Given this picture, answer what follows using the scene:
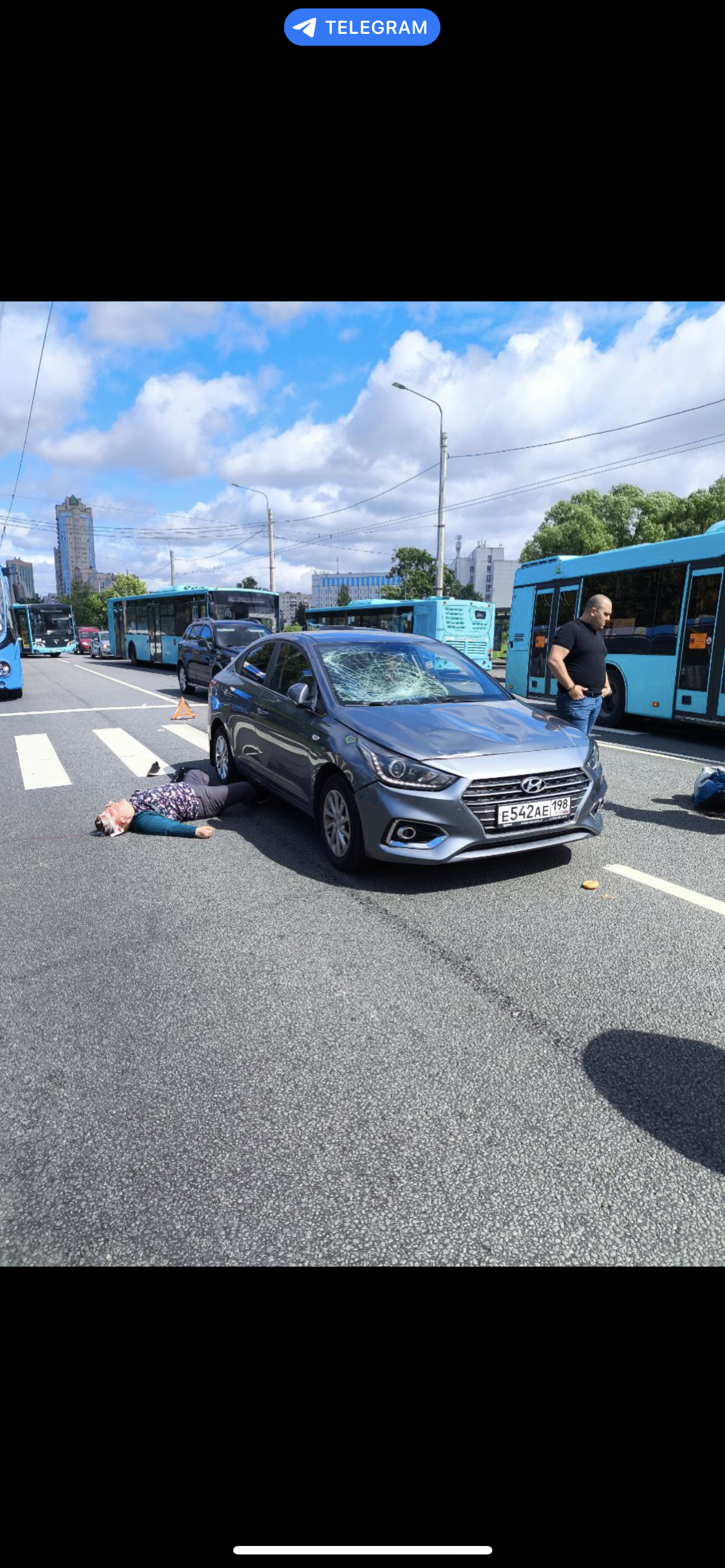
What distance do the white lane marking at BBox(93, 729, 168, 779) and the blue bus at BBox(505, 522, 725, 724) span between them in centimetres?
507

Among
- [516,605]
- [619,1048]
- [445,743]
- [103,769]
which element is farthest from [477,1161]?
[516,605]

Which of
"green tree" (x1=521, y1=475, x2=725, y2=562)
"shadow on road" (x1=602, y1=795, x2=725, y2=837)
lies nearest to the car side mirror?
"shadow on road" (x1=602, y1=795, x2=725, y2=837)

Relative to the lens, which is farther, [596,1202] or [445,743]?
[445,743]

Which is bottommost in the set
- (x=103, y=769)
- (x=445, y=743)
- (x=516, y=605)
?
(x=103, y=769)

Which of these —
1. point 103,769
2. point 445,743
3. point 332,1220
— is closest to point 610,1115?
point 332,1220

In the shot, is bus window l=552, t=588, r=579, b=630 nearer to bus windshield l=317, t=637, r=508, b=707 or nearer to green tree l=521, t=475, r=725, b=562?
bus windshield l=317, t=637, r=508, b=707

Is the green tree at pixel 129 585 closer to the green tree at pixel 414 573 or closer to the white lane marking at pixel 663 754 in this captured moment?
the green tree at pixel 414 573

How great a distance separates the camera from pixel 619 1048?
2.80 metres

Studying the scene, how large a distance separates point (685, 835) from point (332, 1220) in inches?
176

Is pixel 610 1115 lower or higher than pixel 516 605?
lower

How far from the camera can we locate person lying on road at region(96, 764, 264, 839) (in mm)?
5820
